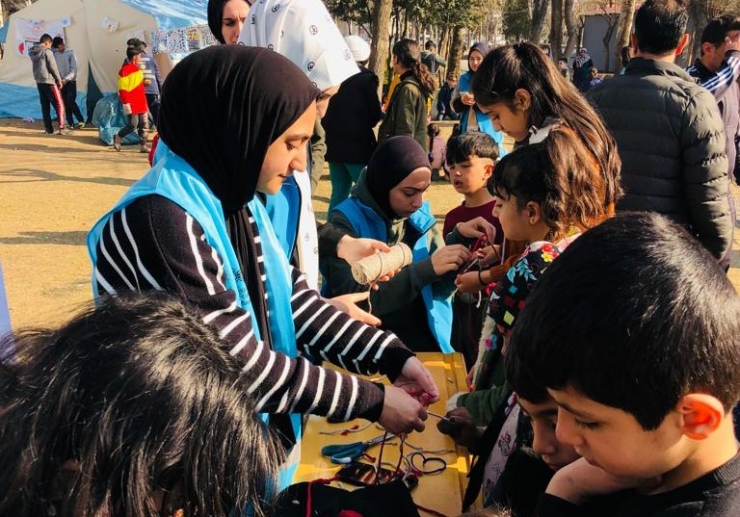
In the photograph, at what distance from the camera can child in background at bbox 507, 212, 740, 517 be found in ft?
3.04

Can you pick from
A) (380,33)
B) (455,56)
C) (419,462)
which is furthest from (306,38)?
(455,56)

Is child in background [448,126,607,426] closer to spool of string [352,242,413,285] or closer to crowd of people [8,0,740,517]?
crowd of people [8,0,740,517]

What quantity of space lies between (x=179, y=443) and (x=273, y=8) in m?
1.94

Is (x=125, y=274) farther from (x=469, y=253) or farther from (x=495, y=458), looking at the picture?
(x=469, y=253)

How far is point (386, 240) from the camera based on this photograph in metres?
2.99

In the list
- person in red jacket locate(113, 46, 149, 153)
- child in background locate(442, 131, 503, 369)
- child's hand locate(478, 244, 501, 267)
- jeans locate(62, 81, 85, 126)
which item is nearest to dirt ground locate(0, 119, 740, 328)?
person in red jacket locate(113, 46, 149, 153)

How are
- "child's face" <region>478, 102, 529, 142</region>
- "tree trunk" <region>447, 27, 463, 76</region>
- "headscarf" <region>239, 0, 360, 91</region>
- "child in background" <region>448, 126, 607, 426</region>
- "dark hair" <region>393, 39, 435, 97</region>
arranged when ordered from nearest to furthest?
"child in background" <region>448, 126, 607, 426</region>, "headscarf" <region>239, 0, 360, 91</region>, "child's face" <region>478, 102, 529, 142</region>, "dark hair" <region>393, 39, 435, 97</region>, "tree trunk" <region>447, 27, 463, 76</region>

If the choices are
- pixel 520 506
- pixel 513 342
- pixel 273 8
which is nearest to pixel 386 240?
pixel 273 8

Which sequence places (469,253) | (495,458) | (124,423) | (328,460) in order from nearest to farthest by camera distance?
(124,423), (495,458), (328,460), (469,253)

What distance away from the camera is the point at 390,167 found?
2898 millimetres

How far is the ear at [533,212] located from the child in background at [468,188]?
3.90ft

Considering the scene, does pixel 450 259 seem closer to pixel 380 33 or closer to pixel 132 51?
pixel 380 33

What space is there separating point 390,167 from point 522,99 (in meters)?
0.64

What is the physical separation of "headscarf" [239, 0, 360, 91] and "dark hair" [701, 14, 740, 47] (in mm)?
2845
